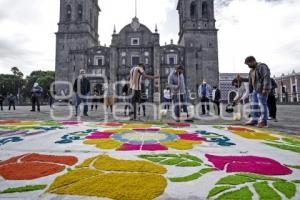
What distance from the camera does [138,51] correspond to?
43.3 m

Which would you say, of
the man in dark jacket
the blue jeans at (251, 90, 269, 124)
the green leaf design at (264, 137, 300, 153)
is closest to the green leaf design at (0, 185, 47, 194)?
the green leaf design at (264, 137, 300, 153)

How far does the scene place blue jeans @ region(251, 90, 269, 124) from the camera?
566cm

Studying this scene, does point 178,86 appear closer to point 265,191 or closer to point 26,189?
point 265,191

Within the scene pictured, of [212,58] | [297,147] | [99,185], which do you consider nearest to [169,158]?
[99,185]

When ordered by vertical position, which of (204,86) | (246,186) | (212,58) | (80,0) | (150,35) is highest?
(80,0)

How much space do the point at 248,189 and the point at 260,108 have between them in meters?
4.79

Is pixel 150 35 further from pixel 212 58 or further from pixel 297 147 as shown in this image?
pixel 297 147

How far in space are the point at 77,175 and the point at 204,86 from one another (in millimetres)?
8964

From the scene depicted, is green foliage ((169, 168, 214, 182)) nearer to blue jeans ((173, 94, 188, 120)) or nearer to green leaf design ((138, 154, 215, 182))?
green leaf design ((138, 154, 215, 182))

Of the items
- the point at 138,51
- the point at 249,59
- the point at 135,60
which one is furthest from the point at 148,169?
the point at 138,51

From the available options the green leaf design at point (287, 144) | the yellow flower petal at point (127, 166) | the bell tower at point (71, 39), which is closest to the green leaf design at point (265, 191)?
the yellow flower petal at point (127, 166)

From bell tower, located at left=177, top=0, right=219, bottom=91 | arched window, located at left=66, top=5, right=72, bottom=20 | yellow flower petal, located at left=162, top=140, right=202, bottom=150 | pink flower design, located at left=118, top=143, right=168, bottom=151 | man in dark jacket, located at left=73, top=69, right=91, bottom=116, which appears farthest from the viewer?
arched window, located at left=66, top=5, right=72, bottom=20

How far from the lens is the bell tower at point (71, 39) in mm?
42250

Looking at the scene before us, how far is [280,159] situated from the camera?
8.23 ft
